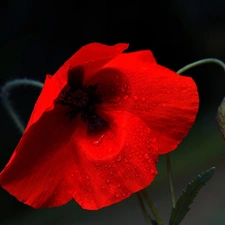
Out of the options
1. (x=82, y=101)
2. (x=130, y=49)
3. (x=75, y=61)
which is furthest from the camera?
(x=130, y=49)

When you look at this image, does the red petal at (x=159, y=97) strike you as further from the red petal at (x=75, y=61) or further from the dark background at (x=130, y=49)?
the dark background at (x=130, y=49)

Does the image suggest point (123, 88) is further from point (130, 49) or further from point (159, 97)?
point (130, 49)

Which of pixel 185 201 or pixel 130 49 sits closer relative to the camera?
pixel 185 201

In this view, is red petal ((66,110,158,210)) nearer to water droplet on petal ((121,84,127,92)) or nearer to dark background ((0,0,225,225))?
water droplet on petal ((121,84,127,92))

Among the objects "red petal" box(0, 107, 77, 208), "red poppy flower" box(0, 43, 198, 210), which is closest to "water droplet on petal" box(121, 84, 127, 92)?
"red poppy flower" box(0, 43, 198, 210)

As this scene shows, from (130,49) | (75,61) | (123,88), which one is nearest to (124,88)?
(123,88)

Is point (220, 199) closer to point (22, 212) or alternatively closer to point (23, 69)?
point (22, 212)
